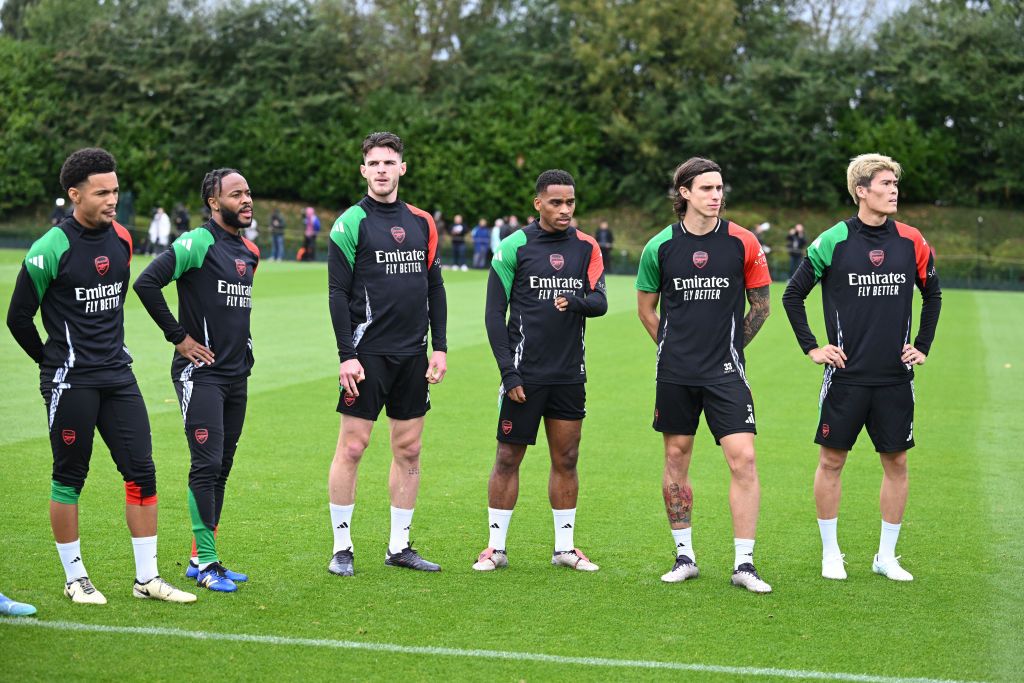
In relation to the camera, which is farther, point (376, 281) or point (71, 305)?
point (376, 281)

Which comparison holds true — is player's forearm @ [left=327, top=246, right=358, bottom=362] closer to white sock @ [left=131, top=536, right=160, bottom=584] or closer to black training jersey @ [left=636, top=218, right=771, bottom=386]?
white sock @ [left=131, top=536, right=160, bottom=584]

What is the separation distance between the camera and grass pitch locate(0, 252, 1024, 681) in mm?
5297

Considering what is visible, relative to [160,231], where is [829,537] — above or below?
below

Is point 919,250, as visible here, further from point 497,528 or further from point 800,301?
point 497,528

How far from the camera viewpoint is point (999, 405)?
45.1 ft

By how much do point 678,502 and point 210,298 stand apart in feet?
8.82

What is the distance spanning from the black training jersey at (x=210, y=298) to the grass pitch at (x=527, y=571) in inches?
43.3

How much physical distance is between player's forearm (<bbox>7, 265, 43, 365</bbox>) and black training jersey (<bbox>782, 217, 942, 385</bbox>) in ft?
12.8

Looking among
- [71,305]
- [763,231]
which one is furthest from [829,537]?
[763,231]

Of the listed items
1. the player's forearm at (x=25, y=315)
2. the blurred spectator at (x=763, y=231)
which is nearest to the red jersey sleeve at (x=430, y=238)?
the player's forearm at (x=25, y=315)

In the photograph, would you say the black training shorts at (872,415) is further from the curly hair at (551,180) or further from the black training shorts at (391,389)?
the black training shorts at (391,389)

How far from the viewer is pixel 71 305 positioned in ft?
19.1

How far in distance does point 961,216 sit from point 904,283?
49885mm

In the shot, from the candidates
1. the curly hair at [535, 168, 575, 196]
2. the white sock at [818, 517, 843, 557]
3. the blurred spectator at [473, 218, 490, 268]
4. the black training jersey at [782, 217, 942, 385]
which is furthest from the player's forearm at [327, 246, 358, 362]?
the blurred spectator at [473, 218, 490, 268]
